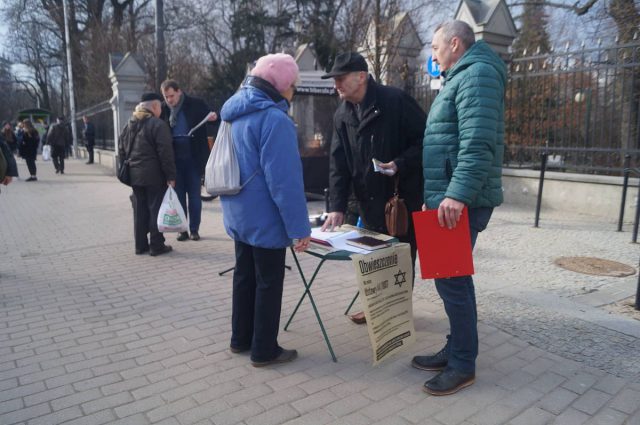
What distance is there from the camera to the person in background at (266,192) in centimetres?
289

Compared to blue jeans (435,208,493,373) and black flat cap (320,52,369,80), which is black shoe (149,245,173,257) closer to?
black flat cap (320,52,369,80)

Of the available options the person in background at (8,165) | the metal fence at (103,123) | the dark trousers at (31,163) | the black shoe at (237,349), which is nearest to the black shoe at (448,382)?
the black shoe at (237,349)

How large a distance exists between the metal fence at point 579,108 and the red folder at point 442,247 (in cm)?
Result: 574

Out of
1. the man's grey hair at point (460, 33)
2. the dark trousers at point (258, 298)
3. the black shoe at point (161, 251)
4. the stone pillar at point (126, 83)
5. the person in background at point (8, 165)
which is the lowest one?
the black shoe at point (161, 251)

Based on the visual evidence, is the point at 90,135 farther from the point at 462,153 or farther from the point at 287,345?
the point at 462,153

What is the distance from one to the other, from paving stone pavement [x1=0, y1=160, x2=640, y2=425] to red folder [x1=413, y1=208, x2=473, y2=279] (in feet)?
2.34

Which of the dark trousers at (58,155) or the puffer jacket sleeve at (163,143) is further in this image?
the dark trousers at (58,155)

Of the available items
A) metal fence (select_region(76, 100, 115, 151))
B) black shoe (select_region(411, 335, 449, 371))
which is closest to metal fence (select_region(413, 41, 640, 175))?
black shoe (select_region(411, 335, 449, 371))

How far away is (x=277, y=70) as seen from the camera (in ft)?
9.94

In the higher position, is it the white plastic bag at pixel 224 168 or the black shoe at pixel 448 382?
the white plastic bag at pixel 224 168

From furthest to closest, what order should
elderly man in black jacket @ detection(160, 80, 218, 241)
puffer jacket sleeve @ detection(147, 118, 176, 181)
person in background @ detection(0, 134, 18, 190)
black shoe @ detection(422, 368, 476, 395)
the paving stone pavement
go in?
elderly man in black jacket @ detection(160, 80, 218, 241), puffer jacket sleeve @ detection(147, 118, 176, 181), person in background @ detection(0, 134, 18, 190), black shoe @ detection(422, 368, 476, 395), the paving stone pavement

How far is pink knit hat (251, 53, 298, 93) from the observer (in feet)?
9.95

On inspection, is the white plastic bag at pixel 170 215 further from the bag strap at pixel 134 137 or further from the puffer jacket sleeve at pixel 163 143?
the bag strap at pixel 134 137

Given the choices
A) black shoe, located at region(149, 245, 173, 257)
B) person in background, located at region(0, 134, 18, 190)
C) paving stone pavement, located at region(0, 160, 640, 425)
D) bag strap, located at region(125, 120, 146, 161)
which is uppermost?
bag strap, located at region(125, 120, 146, 161)
